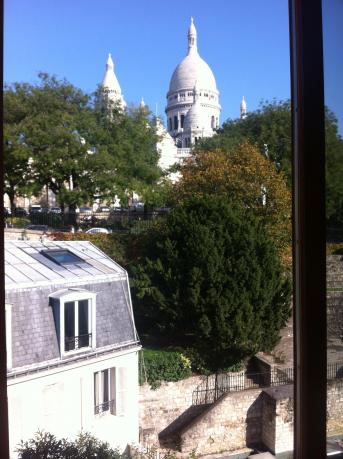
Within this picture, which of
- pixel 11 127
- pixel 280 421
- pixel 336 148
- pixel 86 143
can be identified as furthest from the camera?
pixel 86 143

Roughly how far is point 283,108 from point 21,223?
1.12m

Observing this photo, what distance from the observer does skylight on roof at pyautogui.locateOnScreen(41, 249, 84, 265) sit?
1759 mm

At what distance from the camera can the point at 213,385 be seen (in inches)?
92.0

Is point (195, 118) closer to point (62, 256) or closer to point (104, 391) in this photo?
point (62, 256)

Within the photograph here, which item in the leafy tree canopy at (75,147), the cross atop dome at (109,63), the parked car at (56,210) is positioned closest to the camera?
the leafy tree canopy at (75,147)

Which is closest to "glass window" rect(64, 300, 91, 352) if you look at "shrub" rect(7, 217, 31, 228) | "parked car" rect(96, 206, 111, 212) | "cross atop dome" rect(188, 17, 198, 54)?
Result: "shrub" rect(7, 217, 31, 228)

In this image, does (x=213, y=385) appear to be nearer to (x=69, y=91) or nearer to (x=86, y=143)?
(x=86, y=143)

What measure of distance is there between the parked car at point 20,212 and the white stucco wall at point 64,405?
1.89 feet

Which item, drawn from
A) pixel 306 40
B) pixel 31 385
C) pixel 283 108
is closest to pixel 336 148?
pixel 306 40

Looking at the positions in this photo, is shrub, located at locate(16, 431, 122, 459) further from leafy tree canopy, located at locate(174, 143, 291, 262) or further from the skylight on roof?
leafy tree canopy, located at locate(174, 143, 291, 262)

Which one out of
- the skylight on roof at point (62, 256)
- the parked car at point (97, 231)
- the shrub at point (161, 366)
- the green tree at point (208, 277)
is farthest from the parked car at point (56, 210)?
the shrub at point (161, 366)

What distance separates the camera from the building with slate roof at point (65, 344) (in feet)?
4.91

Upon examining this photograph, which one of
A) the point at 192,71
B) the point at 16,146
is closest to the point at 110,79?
the point at 192,71

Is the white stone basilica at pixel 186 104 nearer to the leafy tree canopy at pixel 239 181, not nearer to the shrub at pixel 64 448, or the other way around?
the leafy tree canopy at pixel 239 181
